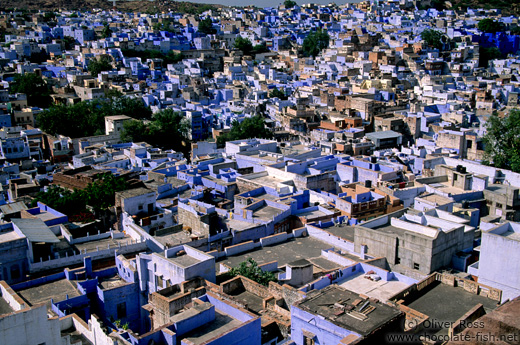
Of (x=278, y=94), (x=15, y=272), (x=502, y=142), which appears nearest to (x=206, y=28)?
(x=278, y=94)

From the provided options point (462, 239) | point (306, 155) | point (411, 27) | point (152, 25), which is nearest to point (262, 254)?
point (462, 239)

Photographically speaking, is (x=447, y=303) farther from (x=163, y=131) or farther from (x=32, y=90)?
(x=32, y=90)

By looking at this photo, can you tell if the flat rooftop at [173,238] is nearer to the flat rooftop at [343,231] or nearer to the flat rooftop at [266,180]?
the flat rooftop at [343,231]

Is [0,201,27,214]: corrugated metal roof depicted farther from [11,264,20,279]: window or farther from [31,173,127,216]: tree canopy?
[11,264,20,279]: window

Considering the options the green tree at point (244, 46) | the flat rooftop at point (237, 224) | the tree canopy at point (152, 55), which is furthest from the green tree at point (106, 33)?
the flat rooftop at point (237, 224)

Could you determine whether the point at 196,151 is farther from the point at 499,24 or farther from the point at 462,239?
the point at 499,24
